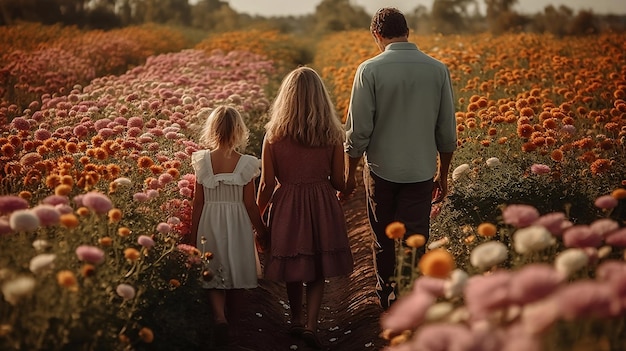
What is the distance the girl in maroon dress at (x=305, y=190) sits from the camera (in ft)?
17.4

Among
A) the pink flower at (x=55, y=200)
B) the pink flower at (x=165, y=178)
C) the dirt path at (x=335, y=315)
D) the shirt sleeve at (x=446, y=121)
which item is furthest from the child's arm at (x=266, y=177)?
the pink flower at (x=55, y=200)

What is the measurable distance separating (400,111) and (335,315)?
188cm

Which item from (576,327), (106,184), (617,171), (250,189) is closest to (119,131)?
(106,184)

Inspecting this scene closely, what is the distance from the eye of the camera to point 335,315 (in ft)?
21.1

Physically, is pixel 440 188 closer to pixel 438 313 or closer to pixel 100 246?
pixel 100 246

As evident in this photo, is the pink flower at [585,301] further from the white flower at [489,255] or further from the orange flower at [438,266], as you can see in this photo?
the white flower at [489,255]

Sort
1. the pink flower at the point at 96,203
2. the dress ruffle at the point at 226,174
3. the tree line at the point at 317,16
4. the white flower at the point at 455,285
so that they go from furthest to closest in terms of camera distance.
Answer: the tree line at the point at 317,16 < the dress ruffle at the point at 226,174 < the pink flower at the point at 96,203 < the white flower at the point at 455,285

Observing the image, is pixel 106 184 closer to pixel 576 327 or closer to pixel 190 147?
pixel 190 147

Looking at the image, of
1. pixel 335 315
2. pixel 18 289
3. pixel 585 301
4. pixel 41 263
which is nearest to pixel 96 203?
pixel 41 263

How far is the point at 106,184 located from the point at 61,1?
88.6ft

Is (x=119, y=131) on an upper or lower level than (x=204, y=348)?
upper

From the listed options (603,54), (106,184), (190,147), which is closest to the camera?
(106,184)

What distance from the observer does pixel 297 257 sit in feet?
17.6

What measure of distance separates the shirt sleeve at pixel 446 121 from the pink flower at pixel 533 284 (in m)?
2.78
